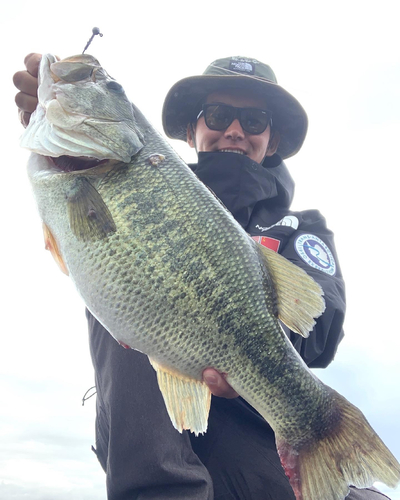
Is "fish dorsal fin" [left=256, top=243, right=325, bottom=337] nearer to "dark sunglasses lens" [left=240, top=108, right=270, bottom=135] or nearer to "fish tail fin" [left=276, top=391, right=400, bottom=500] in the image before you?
"fish tail fin" [left=276, top=391, right=400, bottom=500]

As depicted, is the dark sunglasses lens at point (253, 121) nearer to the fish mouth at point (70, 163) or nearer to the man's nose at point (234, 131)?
the man's nose at point (234, 131)

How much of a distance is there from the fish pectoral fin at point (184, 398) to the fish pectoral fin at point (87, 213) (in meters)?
0.66

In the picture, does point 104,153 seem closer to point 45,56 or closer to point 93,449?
point 45,56

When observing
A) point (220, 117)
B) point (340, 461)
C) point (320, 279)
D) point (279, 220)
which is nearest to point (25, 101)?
point (220, 117)

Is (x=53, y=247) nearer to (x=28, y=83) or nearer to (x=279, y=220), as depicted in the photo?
(x=28, y=83)

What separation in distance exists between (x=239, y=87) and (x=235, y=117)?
345mm

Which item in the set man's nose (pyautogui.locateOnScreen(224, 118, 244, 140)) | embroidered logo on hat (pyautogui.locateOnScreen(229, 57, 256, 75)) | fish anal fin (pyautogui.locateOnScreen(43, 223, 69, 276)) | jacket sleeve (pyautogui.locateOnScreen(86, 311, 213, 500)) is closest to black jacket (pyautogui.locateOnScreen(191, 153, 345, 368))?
man's nose (pyautogui.locateOnScreen(224, 118, 244, 140))

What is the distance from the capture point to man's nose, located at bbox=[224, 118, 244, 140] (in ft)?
12.8

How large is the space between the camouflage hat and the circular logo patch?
145 centimetres

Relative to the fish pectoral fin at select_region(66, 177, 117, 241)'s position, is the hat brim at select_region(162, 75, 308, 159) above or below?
above

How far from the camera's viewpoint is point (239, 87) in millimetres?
4086

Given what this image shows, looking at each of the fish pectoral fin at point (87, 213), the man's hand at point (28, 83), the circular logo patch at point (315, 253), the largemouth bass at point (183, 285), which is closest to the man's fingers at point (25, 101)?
the man's hand at point (28, 83)

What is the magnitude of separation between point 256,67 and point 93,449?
357cm

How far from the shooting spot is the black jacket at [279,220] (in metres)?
3.13
